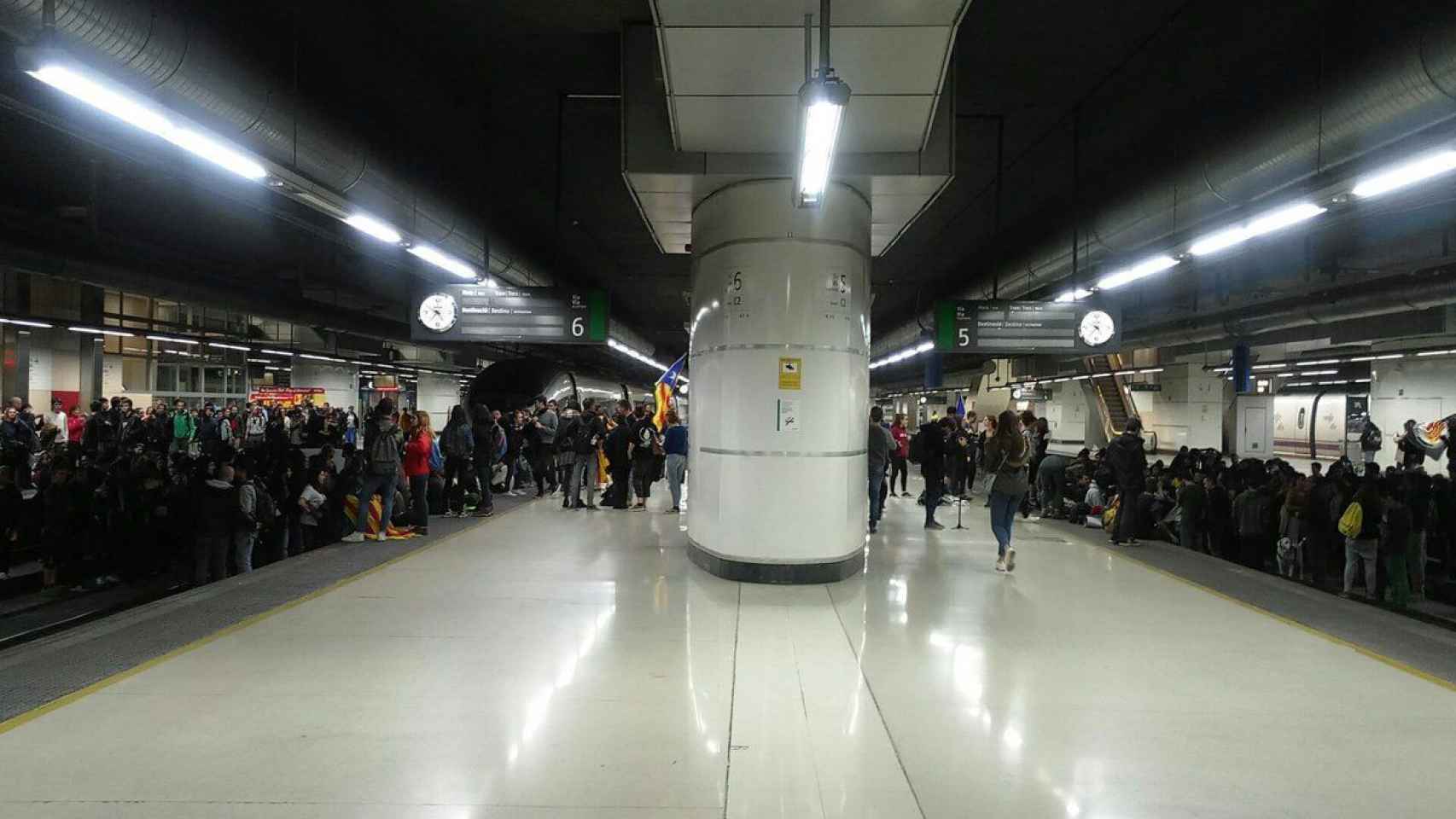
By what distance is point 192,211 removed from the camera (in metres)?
11.9

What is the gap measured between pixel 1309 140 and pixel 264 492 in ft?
35.8

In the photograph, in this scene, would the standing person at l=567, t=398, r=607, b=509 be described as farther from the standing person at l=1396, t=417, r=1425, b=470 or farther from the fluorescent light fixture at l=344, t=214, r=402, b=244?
the standing person at l=1396, t=417, r=1425, b=470

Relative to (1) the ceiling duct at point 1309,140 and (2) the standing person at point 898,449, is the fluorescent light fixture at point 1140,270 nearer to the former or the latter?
(1) the ceiling duct at point 1309,140

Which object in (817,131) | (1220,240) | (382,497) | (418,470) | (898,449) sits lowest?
(382,497)

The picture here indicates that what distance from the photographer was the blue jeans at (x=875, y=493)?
9664 mm

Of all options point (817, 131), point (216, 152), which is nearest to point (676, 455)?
point (216, 152)

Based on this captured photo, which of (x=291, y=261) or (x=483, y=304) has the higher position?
(x=291, y=261)

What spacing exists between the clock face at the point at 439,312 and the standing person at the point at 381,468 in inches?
72.2

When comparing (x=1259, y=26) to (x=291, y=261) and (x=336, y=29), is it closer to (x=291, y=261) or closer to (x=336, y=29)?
(x=336, y=29)

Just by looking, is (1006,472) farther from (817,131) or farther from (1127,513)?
(817,131)

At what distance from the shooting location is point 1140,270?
336 inches

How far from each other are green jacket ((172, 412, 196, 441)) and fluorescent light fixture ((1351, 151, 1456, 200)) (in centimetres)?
2140

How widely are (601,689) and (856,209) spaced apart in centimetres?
512

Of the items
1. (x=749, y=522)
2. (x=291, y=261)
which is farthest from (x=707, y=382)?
(x=291, y=261)
